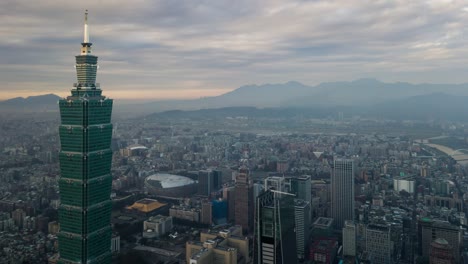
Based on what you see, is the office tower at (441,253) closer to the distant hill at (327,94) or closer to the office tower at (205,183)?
the office tower at (205,183)

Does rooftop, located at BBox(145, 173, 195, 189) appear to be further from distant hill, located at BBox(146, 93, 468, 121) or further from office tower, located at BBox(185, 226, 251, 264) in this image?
distant hill, located at BBox(146, 93, 468, 121)

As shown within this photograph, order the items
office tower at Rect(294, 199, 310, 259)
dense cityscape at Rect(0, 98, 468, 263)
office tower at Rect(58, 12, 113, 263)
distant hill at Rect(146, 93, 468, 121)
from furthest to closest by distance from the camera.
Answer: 1. distant hill at Rect(146, 93, 468, 121)
2. office tower at Rect(294, 199, 310, 259)
3. dense cityscape at Rect(0, 98, 468, 263)
4. office tower at Rect(58, 12, 113, 263)

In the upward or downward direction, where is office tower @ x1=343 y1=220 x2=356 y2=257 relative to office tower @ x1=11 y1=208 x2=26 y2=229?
downward

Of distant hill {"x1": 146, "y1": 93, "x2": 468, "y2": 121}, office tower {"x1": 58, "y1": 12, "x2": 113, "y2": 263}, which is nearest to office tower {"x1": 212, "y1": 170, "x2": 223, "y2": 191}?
office tower {"x1": 58, "y1": 12, "x2": 113, "y2": 263}

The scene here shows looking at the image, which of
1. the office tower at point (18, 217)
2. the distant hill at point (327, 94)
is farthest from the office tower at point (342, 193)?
the distant hill at point (327, 94)

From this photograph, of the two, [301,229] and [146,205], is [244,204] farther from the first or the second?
[146,205]

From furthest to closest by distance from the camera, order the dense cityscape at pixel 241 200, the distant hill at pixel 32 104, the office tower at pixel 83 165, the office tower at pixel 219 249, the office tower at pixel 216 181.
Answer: the office tower at pixel 216 181 < the dense cityscape at pixel 241 200 < the office tower at pixel 219 249 < the distant hill at pixel 32 104 < the office tower at pixel 83 165

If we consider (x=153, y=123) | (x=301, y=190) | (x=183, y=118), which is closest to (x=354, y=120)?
(x=183, y=118)
